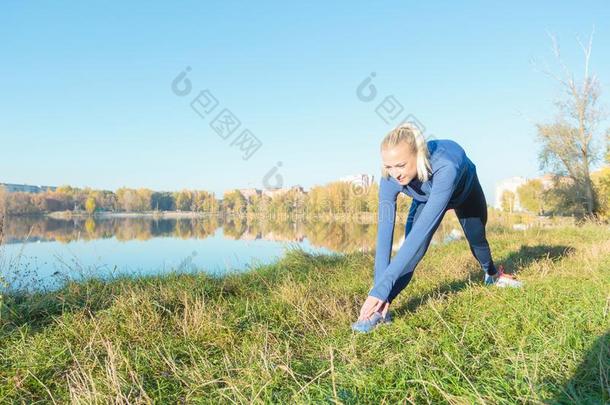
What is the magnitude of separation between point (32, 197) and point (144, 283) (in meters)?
99.5

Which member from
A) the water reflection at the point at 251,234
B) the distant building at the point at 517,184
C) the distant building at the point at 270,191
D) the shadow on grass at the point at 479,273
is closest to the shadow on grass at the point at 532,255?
the shadow on grass at the point at 479,273

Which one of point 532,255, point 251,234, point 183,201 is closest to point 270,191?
point 183,201

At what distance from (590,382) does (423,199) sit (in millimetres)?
1713

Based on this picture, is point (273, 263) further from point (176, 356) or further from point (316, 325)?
point (176, 356)

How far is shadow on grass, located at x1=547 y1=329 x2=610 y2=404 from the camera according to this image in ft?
4.38

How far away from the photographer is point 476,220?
12.0 ft

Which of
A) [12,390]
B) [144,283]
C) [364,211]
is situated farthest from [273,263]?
[364,211]

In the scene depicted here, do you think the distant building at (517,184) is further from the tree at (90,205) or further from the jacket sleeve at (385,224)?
the tree at (90,205)

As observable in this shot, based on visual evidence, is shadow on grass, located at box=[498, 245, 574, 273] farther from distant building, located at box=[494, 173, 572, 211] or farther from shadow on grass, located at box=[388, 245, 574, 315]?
distant building, located at box=[494, 173, 572, 211]

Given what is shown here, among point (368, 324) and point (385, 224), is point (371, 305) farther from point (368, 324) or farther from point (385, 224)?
point (385, 224)

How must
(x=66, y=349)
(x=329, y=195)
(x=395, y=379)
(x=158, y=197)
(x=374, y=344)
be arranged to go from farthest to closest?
(x=158, y=197) < (x=329, y=195) < (x=66, y=349) < (x=374, y=344) < (x=395, y=379)

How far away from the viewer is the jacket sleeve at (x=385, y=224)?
291 centimetres

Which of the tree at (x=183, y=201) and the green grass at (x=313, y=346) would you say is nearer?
the green grass at (x=313, y=346)

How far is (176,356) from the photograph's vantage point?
2234mm
